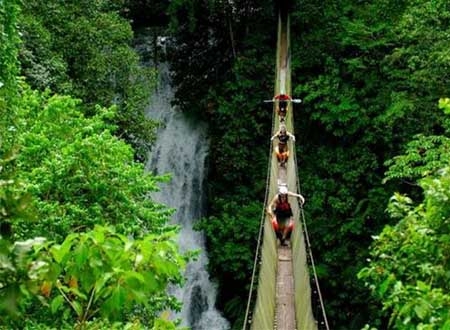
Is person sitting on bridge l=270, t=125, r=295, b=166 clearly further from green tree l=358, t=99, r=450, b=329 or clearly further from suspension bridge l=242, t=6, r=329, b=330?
green tree l=358, t=99, r=450, b=329

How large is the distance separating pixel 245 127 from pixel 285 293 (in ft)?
24.9

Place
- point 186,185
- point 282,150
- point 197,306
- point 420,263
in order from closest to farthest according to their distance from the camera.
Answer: point 420,263, point 282,150, point 197,306, point 186,185

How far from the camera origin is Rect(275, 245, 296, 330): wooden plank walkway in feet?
18.0

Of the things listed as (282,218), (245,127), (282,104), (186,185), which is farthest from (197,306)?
(282,218)

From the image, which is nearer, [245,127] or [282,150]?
[282,150]

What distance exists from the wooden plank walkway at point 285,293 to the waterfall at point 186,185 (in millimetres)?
5817

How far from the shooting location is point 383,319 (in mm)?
11508

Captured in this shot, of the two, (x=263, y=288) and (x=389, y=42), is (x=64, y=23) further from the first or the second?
(x=263, y=288)

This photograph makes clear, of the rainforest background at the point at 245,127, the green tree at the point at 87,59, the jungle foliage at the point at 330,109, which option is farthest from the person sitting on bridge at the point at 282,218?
the green tree at the point at 87,59

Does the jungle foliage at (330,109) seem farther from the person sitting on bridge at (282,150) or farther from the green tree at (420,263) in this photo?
the green tree at (420,263)

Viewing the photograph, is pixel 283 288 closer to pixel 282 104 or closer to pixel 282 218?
pixel 282 218

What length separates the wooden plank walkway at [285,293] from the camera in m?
5.49

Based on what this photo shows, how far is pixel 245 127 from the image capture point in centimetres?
1333

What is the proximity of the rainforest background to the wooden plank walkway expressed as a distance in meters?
0.64
